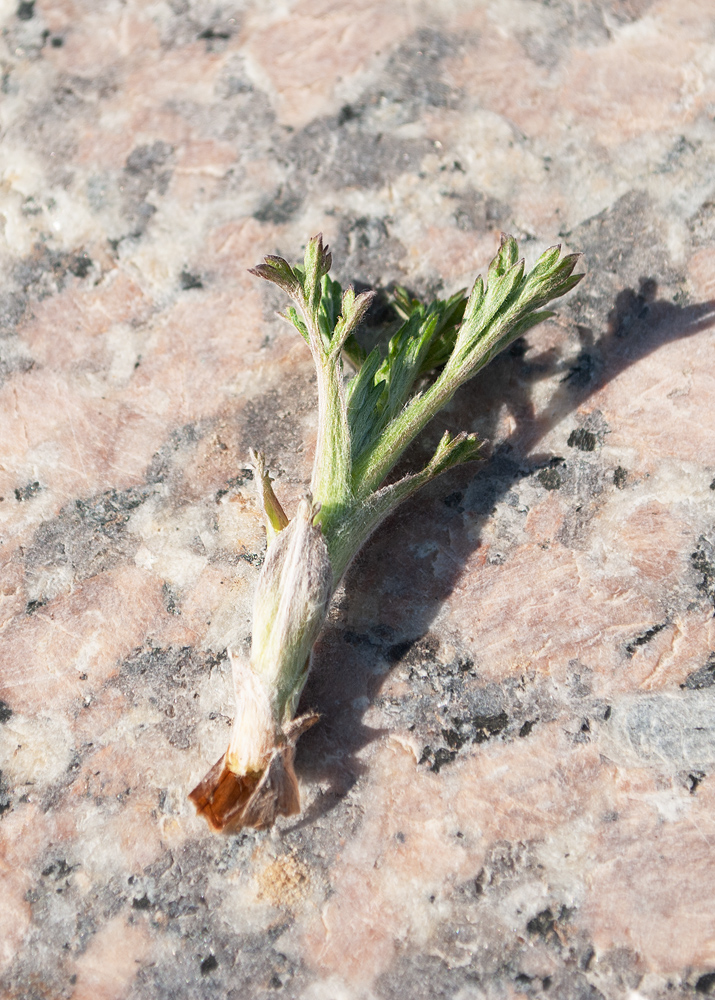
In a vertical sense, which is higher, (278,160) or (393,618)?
(278,160)

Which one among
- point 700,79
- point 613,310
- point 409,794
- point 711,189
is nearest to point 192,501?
point 409,794

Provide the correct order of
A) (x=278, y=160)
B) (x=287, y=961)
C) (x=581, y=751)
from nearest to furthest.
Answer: (x=287, y=961) → (x=581, y=751) → (x=278, y=160)

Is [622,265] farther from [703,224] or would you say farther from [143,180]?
[143,180]

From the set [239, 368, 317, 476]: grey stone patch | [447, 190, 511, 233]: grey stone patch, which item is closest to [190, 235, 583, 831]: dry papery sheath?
Result: [239, 368, 317, 476]: grey stone patch

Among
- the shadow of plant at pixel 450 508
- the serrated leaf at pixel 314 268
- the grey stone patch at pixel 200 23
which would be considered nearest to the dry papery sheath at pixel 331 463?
the serrated leaf at pixel 314 268

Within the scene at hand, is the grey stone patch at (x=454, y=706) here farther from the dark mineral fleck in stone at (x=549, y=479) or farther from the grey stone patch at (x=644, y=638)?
the dark mineral fleck in stone at (x=549, y=479)

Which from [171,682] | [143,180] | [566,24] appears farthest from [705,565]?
[143,180]

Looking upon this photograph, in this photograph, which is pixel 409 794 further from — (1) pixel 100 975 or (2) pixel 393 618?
(1) pixel 100 975

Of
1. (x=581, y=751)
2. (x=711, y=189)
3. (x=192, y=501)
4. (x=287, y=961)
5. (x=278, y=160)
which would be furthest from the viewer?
(x=278, y=160)
